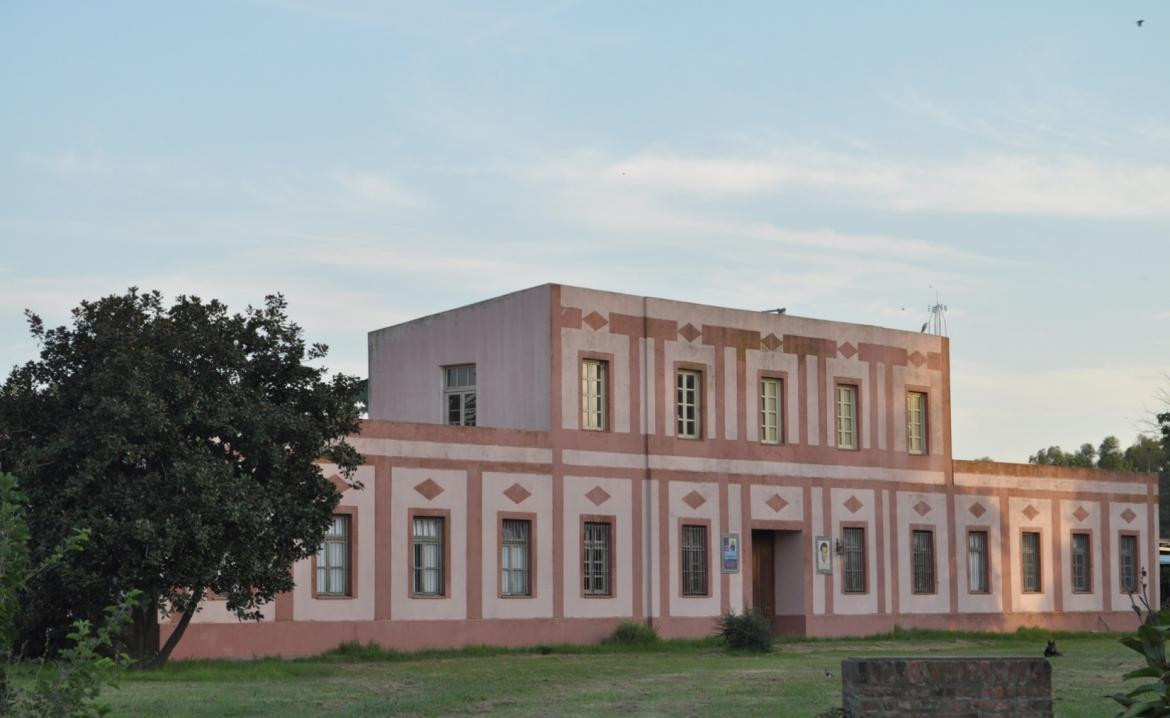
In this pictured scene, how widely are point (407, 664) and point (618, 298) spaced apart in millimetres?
9898

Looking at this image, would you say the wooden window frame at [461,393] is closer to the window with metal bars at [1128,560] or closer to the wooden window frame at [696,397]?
the wooden window frame at [696,397]

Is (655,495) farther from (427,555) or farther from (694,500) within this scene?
(427,555)

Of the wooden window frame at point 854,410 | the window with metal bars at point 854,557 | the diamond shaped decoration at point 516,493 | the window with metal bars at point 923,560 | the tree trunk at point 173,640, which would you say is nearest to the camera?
the tree trunk at point 173,640

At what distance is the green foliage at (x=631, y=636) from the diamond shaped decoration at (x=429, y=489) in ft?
16.1

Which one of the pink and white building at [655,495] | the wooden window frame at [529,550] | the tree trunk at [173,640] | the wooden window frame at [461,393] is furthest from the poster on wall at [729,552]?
the tree trunk at [173,640]

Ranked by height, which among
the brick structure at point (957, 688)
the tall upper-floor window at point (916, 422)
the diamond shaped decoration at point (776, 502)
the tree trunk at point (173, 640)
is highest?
the tall upper-floor window at point (916, 422)

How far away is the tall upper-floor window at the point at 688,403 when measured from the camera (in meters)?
36.3

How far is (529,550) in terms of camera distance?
33.3 m

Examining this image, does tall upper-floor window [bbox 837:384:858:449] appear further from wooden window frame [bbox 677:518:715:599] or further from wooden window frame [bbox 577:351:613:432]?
wooden window frame [bbox 577:351:613:432]

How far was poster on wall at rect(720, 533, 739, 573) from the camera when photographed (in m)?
36.4

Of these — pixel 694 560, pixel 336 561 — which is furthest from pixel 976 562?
pixel 336 561

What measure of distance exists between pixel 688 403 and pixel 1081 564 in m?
14.0

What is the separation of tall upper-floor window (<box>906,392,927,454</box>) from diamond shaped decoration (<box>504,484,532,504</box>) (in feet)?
37.9

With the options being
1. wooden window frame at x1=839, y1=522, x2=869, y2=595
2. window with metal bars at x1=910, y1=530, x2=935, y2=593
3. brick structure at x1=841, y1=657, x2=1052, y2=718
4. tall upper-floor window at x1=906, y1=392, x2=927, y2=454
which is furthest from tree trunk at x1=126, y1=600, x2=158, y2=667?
tall upper-floor window at x1=906, y1=392, x2=927, y2=454
